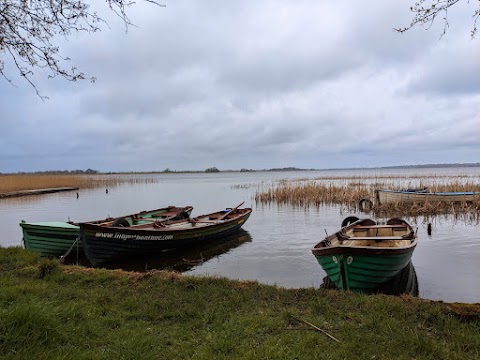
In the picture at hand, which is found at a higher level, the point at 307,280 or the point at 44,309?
the point at 44,309

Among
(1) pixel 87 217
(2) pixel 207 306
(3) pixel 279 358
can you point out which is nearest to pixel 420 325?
→ (3) pixel 279 358

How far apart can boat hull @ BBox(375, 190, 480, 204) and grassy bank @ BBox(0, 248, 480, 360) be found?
1875 centimetres

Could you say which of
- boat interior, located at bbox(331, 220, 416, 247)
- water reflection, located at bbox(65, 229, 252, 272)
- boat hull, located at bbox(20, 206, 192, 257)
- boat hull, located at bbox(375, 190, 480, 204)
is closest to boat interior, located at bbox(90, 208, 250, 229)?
water reflection, located at bbox(65, 229, 252, 272)

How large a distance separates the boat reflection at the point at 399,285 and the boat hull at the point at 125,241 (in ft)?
16.8

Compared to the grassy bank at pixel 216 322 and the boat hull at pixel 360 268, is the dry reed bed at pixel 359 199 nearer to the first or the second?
the boat hull at pixel 360 268

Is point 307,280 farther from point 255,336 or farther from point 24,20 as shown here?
point 24,20

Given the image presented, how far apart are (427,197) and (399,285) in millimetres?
15706

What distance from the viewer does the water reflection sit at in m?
10.7

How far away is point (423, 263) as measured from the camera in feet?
35.3

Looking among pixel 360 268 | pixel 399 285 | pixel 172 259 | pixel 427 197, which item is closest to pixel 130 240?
pixel 172 259

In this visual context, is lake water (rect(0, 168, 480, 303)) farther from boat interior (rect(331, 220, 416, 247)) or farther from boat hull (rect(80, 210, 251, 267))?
boat hull (rect(80, 210, 251, 267))

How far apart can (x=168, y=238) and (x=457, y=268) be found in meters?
8.43

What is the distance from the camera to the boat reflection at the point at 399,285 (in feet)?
26.2

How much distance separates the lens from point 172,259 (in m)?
11.7
